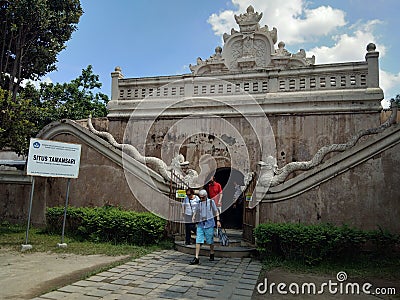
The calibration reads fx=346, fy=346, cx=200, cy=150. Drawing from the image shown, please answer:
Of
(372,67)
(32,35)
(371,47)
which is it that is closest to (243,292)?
(372,67)

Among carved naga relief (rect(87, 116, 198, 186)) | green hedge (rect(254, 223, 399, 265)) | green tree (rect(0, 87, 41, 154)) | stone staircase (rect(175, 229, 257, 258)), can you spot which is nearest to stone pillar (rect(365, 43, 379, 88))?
green hedge (rect(254, 223, 399, 265))

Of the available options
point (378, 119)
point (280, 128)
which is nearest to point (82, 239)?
point (280, 128)

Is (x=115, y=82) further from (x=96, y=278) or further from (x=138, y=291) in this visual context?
(x=138, y=291)

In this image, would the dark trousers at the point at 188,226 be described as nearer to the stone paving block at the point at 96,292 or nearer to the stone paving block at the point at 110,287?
the stone paving block at the point at 110,287

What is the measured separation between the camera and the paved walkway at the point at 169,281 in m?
4.81

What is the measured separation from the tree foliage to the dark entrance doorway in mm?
6433

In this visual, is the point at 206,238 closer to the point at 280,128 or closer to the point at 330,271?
the point at 330,271

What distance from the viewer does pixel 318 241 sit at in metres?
6.86

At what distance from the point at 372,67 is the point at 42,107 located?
14.4m

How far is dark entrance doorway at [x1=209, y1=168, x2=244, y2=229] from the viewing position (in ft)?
40.3

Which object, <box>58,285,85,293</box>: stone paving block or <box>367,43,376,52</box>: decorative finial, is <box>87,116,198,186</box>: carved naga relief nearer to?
<box>58,285,85,293</box>: stone paving block

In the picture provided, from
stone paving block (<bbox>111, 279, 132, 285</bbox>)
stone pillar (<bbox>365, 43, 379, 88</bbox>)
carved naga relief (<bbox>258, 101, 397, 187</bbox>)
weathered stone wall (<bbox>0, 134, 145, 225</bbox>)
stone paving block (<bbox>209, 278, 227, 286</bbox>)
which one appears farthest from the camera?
stone pillar (<bbox>365, 43, 379, 88</bbox>)
